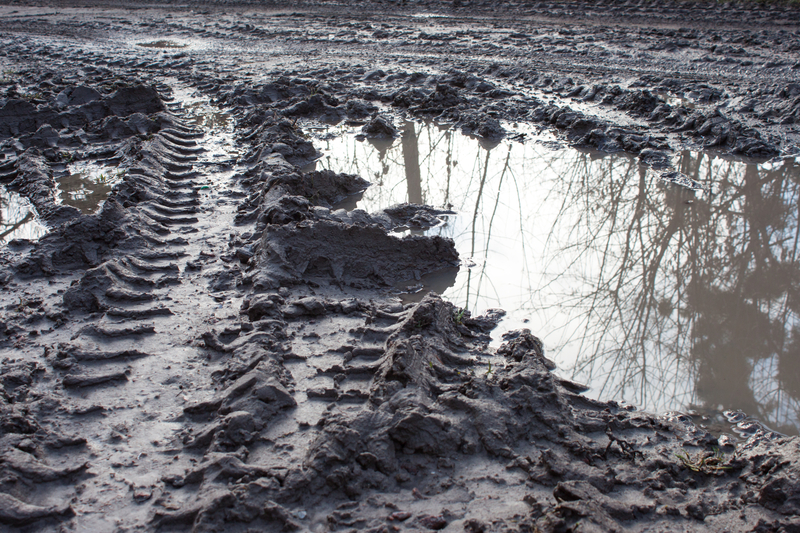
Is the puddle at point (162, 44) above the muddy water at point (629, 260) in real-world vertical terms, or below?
above

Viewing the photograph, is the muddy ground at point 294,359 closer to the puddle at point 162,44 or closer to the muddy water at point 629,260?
the muddy water at point 629,260

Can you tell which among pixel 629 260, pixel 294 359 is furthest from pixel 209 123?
pixel 629 260

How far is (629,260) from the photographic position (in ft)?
15.3

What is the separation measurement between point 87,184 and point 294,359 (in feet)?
14.1

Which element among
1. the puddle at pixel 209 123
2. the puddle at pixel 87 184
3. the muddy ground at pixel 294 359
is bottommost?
the muddy ground at pixel 294 359

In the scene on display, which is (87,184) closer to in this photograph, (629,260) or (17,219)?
(17,219)

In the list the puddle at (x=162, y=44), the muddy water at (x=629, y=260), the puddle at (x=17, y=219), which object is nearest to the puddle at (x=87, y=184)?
the puddle at (x=17, y=219)

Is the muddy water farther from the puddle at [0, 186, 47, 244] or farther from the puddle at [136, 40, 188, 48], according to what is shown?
the puddle at [136, 40, 188, 48]

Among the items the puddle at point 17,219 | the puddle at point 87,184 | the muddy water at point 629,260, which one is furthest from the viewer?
the puddle at point 87,184

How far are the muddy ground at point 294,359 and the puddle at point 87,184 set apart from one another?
0.46 ft

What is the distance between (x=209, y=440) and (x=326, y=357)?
2.66 ft

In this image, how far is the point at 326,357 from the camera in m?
3.09

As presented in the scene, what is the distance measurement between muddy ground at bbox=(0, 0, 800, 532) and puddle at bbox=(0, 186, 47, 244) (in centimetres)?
11

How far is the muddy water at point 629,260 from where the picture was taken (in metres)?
3.41
